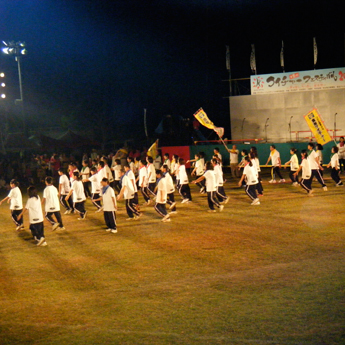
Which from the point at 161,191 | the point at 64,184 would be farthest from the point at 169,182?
the point at 64,184

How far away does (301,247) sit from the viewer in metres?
9.78

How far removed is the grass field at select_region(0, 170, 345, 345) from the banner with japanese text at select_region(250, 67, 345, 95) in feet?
63.7

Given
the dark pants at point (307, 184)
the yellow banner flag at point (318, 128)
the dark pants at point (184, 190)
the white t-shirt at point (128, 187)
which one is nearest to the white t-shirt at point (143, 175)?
the dark pants at point (184, 190)

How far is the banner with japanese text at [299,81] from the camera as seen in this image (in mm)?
30330

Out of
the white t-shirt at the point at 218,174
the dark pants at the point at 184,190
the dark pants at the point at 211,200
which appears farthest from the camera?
the dark pants at the point at 184,190

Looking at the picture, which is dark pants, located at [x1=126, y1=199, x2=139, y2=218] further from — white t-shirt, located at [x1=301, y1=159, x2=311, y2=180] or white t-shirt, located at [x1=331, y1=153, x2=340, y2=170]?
white t-shirt, located at [x1=331, y1=153, x2=340, y2=170]

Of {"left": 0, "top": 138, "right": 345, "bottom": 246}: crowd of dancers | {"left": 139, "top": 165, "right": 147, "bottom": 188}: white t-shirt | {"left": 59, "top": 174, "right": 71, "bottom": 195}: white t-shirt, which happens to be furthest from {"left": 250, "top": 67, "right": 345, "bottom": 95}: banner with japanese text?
{"left": 59, "top": 174, "right": 71, "bottom": 195}: white t-shirt

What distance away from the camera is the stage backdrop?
30484 mm

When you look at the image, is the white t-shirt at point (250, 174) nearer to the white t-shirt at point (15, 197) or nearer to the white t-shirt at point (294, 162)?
the white t-shirt at point (294, 162)

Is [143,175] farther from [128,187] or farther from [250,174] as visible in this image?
[250,174]

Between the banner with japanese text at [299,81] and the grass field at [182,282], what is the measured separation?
19.4m

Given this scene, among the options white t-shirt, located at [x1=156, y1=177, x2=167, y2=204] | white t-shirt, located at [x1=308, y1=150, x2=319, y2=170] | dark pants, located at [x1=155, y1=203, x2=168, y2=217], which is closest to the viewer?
white t-shirt, located at [x1=156, y1=177, x2=167, y2=204]

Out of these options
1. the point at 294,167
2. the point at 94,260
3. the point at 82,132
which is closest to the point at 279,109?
the point at 294,167

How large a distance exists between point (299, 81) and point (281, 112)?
2387 millimetres
